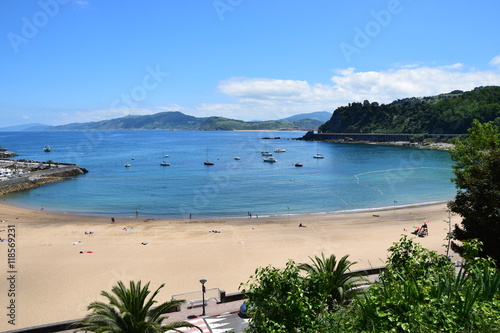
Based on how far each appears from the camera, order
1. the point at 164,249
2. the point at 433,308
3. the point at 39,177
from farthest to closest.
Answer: the point at 39,177, the point at 164,249, the point at 433,308

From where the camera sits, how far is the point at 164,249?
95.9ft

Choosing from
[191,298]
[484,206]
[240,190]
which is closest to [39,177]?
[240,190]

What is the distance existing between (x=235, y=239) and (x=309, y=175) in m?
50.6

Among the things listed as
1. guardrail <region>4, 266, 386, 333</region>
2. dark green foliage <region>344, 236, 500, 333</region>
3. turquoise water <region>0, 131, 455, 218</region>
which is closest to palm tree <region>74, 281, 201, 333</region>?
guardrail <region>4, 266, 386, 333</region>

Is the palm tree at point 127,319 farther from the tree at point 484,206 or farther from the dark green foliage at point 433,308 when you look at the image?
the tree at point 484,206

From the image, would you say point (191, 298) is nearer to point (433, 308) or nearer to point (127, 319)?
point (127, 319)

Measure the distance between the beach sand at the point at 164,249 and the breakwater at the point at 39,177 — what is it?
19.3m

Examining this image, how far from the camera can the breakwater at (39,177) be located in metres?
61.7

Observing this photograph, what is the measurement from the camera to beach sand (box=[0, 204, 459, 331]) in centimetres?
2105

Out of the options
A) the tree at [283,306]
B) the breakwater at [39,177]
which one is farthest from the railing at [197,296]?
the breakwater at [39,177]

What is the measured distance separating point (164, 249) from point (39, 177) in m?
55.0

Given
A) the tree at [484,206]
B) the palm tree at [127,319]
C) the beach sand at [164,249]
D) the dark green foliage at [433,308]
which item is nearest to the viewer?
the dark green foliage at [433,308]

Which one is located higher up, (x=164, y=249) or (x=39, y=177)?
(x=39, y=177)

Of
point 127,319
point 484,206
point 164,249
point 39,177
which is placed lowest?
point 164,249
